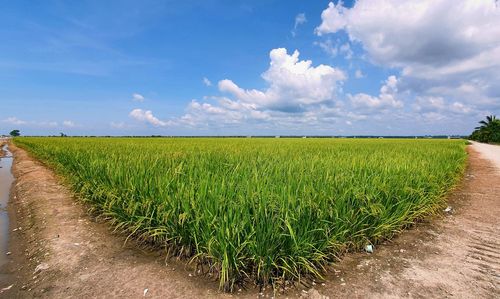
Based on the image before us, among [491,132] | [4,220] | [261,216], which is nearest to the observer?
[261,216]

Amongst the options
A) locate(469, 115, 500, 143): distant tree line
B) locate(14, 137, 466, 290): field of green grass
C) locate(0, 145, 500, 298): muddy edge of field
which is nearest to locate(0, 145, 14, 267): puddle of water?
locate(0, 145, 500, 298): muddy edge of field

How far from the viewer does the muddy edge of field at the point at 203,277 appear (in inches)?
121

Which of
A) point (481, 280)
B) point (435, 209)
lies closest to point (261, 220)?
point (481, 280)

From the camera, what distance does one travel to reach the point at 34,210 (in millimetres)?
6164

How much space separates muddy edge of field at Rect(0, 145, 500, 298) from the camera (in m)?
3.08

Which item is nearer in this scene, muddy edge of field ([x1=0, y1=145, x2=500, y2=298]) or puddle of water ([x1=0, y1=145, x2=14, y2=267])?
muddy edge of field ([x1=0, y1=145, x2=500, y2=298])

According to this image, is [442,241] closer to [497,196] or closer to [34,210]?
[497,196]

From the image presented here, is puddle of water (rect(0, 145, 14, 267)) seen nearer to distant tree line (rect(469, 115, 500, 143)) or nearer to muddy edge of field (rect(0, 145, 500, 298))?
muddy edge of field (rect(0, 145, 500, 298))

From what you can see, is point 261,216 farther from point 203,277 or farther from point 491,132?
point 491,132

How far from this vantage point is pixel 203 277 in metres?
3.34

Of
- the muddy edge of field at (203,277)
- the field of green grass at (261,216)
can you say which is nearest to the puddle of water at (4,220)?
the muddy edge of field at (203,277)

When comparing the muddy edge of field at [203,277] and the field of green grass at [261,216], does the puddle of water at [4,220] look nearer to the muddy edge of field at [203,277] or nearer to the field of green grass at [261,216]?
the muddy edge of field at [203,277]

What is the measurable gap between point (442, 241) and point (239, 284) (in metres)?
3.13

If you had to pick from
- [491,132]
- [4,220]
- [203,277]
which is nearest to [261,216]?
[203,277]
